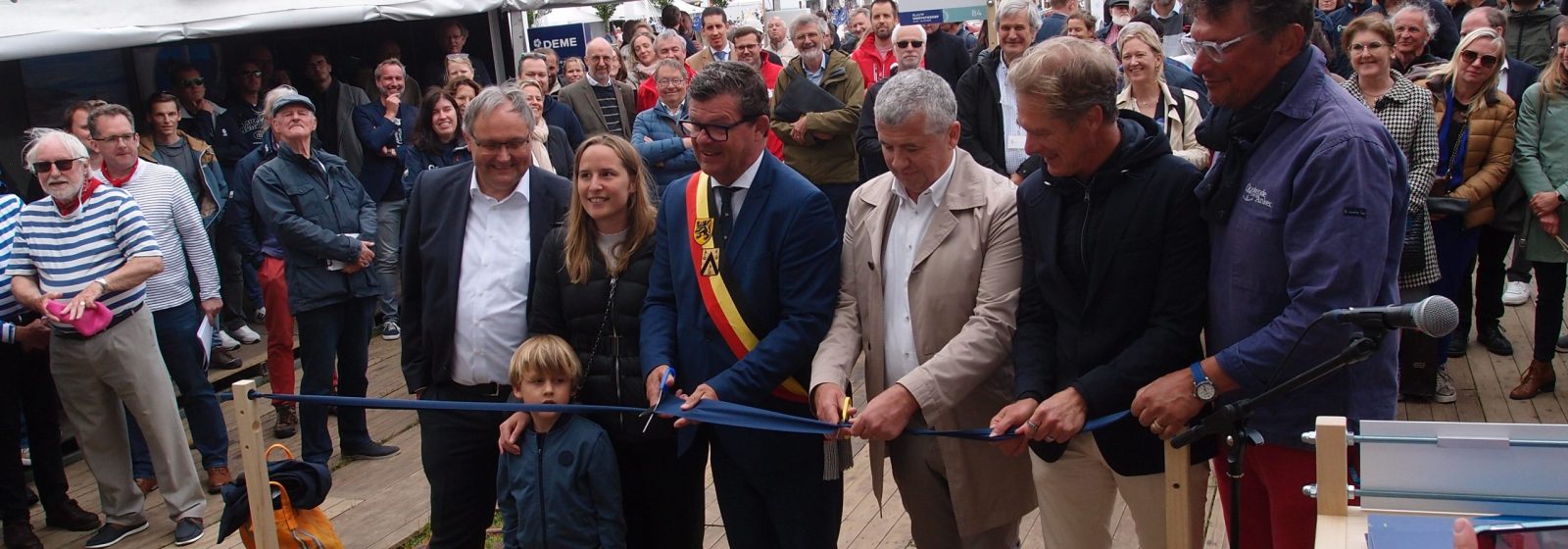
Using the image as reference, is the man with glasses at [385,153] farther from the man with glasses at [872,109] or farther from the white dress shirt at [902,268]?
the white dress shirt at [902,268]

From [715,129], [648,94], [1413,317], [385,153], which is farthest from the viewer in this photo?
[648,94]

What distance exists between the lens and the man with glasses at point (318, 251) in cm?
612

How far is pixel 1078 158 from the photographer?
2967 millimetres

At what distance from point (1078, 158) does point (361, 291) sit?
4453 millimetres

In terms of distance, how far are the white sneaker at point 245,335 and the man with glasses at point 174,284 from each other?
2213 millimetres

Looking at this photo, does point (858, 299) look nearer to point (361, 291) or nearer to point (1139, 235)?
point (1139, 235)

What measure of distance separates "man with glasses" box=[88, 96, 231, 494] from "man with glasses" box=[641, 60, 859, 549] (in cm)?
343

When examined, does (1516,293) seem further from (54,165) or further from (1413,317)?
(54,165)

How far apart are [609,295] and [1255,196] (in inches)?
76.0

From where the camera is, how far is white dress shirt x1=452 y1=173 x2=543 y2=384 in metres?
4.04

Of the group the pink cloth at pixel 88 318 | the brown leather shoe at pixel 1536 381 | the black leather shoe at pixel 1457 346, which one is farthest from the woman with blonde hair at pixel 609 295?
the black leather shoe at pixel 1457 346

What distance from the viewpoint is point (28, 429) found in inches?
228

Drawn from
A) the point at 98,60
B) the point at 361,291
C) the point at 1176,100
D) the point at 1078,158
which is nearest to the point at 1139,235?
the point at 1078,158

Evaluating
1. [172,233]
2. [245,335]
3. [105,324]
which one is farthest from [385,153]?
[105,324]
